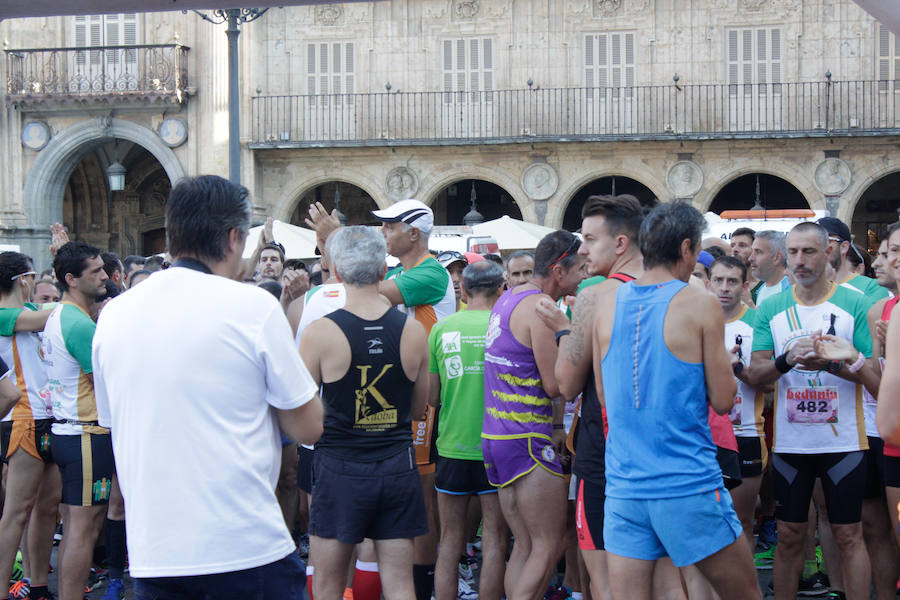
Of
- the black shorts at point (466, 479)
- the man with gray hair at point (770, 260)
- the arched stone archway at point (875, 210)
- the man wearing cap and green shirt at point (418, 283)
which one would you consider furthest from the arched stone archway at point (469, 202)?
the black shorts at point (466, 479)

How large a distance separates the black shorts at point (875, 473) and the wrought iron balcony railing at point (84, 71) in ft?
63.9

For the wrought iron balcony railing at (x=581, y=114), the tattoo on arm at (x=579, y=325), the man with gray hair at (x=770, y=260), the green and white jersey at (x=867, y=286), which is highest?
the wrought iron balcony railing at (x=581, y=114)

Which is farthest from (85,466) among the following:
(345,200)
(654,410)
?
(345,200)

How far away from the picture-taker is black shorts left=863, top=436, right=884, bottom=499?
5.28 metres

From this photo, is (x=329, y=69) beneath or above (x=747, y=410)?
above

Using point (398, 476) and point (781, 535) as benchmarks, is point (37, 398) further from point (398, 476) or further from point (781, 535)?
point (781, 535)

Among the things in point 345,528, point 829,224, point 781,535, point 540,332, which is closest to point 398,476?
point 345,528

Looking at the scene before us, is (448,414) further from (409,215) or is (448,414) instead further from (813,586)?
(813,586)

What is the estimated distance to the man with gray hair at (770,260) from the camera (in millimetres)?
7328

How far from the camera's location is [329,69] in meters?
22.6

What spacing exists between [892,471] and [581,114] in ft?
57.8

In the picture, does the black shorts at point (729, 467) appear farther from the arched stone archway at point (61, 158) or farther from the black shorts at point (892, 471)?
the arched stone archway at point (61, 158)

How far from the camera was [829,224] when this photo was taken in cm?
675

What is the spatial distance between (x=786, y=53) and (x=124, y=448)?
69.0 feet
